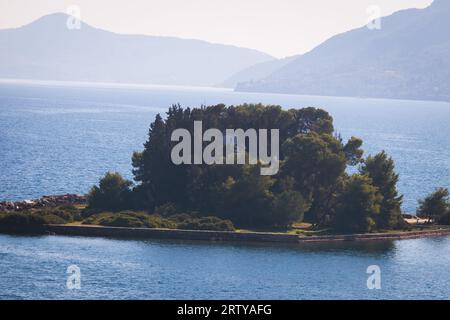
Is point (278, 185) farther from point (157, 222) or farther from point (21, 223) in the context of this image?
point (21, 223)

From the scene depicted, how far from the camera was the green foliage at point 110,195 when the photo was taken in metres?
100

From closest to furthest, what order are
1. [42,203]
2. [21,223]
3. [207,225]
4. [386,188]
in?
[21,223]
[207,225]
[386,188]
[42,203]

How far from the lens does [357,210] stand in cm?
9731

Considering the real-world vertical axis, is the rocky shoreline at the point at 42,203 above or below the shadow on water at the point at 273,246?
above

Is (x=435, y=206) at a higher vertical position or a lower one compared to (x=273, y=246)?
higher

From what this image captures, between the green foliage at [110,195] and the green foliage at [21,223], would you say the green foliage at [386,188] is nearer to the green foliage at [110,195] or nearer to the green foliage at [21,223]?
the green foliage at [110,195]

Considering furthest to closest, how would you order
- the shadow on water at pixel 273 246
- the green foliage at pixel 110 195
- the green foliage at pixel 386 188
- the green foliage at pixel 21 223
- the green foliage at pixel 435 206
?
the green foliage at pixel 435 206
the green foliage at pixel 110 195
the green foliage at pixel 386 188
the green foliage at pixel 21 223
the shadow on water at pixel 273 246

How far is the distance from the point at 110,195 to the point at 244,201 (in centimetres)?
1444

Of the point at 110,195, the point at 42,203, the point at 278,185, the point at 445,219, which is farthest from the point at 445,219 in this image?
the point at 42,203

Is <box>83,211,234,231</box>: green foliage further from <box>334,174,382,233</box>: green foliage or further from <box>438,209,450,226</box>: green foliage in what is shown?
<box>438,209,450,226</box>: green foliage

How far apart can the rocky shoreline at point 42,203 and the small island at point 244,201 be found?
11 centimetres

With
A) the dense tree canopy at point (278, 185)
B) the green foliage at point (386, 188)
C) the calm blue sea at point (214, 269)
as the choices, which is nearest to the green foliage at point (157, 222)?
the calm blue sea at point (214, 269)

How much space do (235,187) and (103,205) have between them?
14206mm
